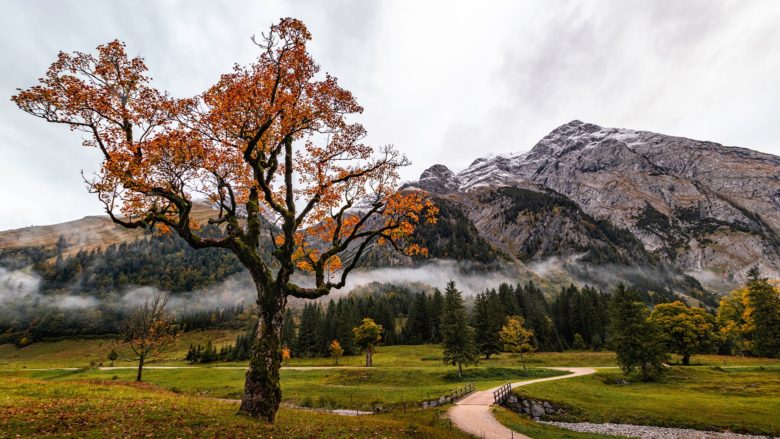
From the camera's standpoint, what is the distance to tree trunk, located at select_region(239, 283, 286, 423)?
49.2ft

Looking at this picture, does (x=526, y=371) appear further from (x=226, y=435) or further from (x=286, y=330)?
(x=286, y=330)

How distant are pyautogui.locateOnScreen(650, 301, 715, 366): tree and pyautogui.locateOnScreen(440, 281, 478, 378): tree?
39.9 meters

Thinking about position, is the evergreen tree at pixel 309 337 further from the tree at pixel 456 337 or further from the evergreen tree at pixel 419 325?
the tree at pixel 456 337

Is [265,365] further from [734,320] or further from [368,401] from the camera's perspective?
[734,320]

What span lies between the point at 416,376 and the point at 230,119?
53.5 m

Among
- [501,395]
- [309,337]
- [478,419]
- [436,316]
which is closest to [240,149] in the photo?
[478,419]

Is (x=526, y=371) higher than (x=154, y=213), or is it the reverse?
(x=154, y=213)

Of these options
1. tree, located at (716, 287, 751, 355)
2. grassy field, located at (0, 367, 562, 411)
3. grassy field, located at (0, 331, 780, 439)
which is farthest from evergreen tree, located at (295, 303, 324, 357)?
tree, located at (716, 287, 751, 355)

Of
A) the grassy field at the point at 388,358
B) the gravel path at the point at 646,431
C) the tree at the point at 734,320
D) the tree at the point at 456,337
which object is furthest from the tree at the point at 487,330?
the gravel path at the point at 646,431

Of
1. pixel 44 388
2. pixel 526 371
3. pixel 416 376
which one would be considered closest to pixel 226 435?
pixel 44 388

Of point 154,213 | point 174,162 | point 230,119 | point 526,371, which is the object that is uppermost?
point 230,119

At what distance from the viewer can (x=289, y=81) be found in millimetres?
16562

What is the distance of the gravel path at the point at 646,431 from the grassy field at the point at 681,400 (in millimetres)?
992

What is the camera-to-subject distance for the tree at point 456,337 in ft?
193
